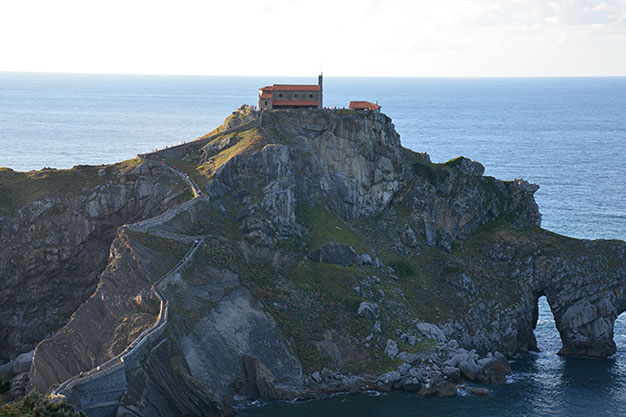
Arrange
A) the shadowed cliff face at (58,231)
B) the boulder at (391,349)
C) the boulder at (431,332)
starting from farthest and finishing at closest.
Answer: the shadowed cliff face at (58,231) < the boulder at (431,332) < the boulder at (391,349)

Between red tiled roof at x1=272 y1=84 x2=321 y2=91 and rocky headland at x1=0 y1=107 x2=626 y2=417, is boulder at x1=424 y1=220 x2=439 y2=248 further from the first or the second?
red tiled roof at x1=272 y1=84 x2=321 y2=91

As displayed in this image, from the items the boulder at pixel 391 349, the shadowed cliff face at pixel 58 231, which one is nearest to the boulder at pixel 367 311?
the boulder at pixel 391 349

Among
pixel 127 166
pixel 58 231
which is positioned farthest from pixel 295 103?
pixel 58 231

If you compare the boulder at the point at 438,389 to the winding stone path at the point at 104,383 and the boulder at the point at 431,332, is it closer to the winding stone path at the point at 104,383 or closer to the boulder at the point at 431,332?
the boulder at the point at 431,332

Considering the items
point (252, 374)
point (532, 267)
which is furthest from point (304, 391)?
point (532, 267)

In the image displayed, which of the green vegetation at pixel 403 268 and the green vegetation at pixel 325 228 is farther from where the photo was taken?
the green vegetation at pixel 403 268

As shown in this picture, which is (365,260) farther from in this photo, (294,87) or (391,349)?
(294,87)
